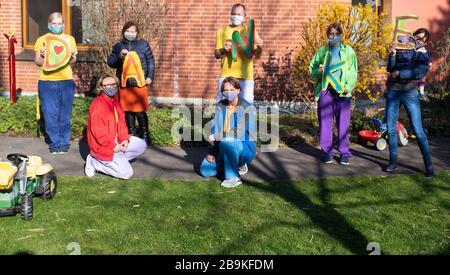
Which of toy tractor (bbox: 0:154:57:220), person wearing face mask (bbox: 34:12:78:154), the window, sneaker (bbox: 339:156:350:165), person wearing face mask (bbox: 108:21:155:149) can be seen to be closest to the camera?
toy tractor (bbox: 0:154:57:220)

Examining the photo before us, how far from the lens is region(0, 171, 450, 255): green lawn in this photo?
16.9ft

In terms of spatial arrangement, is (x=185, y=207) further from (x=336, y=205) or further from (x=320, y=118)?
(x=320, y=118)

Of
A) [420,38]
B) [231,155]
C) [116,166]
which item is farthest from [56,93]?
[420,38]

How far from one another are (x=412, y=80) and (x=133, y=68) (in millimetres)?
3991

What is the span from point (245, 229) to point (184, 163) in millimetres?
2971

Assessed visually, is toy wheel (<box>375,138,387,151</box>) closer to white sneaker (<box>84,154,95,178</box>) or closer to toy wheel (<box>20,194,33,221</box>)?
white sneaker (<box>84,154,95,178</box>)

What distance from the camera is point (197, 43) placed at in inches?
535

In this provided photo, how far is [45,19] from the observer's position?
15.2 meters

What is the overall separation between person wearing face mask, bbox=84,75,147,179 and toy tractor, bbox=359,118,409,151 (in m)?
4.01

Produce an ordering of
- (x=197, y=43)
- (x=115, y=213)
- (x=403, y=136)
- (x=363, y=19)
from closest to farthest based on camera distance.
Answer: (x=115, y=213)
(x=403, y=136)
(x=363, y=19)
(x=197, y=43)

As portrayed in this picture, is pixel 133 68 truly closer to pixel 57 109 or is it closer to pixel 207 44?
pixel 57 109

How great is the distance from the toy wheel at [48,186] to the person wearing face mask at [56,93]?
2.47 meters

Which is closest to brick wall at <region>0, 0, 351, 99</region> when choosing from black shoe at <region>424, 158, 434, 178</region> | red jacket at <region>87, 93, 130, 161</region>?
black shoe at <region>424, 158, 434, 178</region>
